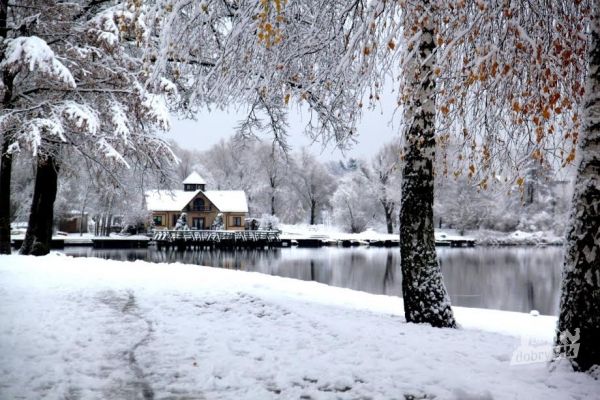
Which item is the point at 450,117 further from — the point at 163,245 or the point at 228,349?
the point at 163,245

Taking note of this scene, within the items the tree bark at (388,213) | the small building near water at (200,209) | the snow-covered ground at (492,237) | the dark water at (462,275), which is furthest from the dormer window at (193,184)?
the tree bark at (388,213)

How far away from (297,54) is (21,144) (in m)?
8.48

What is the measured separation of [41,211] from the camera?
14.3 m

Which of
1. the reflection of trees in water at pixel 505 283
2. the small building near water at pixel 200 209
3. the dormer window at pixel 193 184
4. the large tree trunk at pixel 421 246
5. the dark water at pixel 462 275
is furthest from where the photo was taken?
the dormer window at pixel 193 184

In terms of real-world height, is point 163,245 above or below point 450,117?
below

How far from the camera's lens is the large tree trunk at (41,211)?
14207 millimetres

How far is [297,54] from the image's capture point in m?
5.97

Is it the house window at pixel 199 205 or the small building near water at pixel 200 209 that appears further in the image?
the house window at pixel 199 205

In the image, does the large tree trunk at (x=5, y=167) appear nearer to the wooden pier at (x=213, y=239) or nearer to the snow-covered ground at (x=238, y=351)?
the snow-covered ground at (x=238, y=351)

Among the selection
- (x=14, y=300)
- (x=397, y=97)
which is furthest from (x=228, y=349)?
(x=14, y=300)

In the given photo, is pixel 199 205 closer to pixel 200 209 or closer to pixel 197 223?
pixel 200 209

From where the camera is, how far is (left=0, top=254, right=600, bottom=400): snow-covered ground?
4.09 meters

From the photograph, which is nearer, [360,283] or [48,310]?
[48,310]

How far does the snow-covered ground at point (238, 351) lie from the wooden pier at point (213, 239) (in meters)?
38.3
